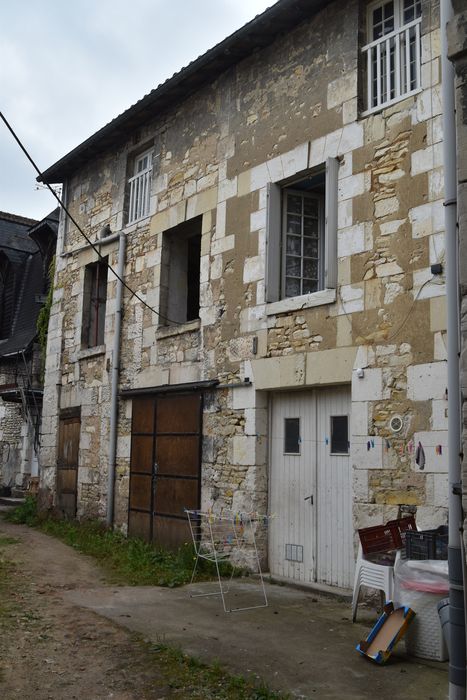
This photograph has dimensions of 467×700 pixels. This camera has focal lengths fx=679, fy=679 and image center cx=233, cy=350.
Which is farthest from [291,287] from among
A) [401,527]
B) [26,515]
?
[26,515]

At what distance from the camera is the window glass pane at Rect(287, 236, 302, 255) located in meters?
7.42

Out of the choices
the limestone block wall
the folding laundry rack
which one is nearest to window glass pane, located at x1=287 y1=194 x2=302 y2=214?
the folding laundry rack

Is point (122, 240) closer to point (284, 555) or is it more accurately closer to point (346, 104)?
point (346, 104)

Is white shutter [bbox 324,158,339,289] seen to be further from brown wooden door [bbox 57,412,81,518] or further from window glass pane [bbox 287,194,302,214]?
brown wooden door [bbox 57,412,81,518]

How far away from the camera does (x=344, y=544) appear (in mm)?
6289

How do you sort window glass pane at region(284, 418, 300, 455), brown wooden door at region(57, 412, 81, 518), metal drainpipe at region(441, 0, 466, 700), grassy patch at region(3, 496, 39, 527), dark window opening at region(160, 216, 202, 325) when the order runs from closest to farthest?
1. metal drainpipe at region(441, 0, 466, 700)
2. window glass pane at region(284, 418, 300, 455)
3. dark window opening at region(160, 216, 202, 325)
4. brown wooden door at region(57, 412, 81, 518)
5. grassy patch at region(3, 496, 39, 527)

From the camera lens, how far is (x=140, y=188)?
10.0 m

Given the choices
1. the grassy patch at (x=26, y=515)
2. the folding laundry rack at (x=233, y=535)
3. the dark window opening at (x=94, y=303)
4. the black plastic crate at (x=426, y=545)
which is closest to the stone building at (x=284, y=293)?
the folding laundry rack at (x=233, y=535)

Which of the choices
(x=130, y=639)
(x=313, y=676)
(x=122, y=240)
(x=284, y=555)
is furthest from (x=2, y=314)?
(x=313, y=676)

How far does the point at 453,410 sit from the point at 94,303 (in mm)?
8502

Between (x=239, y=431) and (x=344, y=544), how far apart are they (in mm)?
1720

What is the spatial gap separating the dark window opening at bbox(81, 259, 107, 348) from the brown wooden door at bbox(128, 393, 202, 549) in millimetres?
2102

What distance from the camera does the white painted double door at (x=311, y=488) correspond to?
20.9 feet

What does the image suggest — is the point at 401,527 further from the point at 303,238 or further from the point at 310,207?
the point at 310,207
